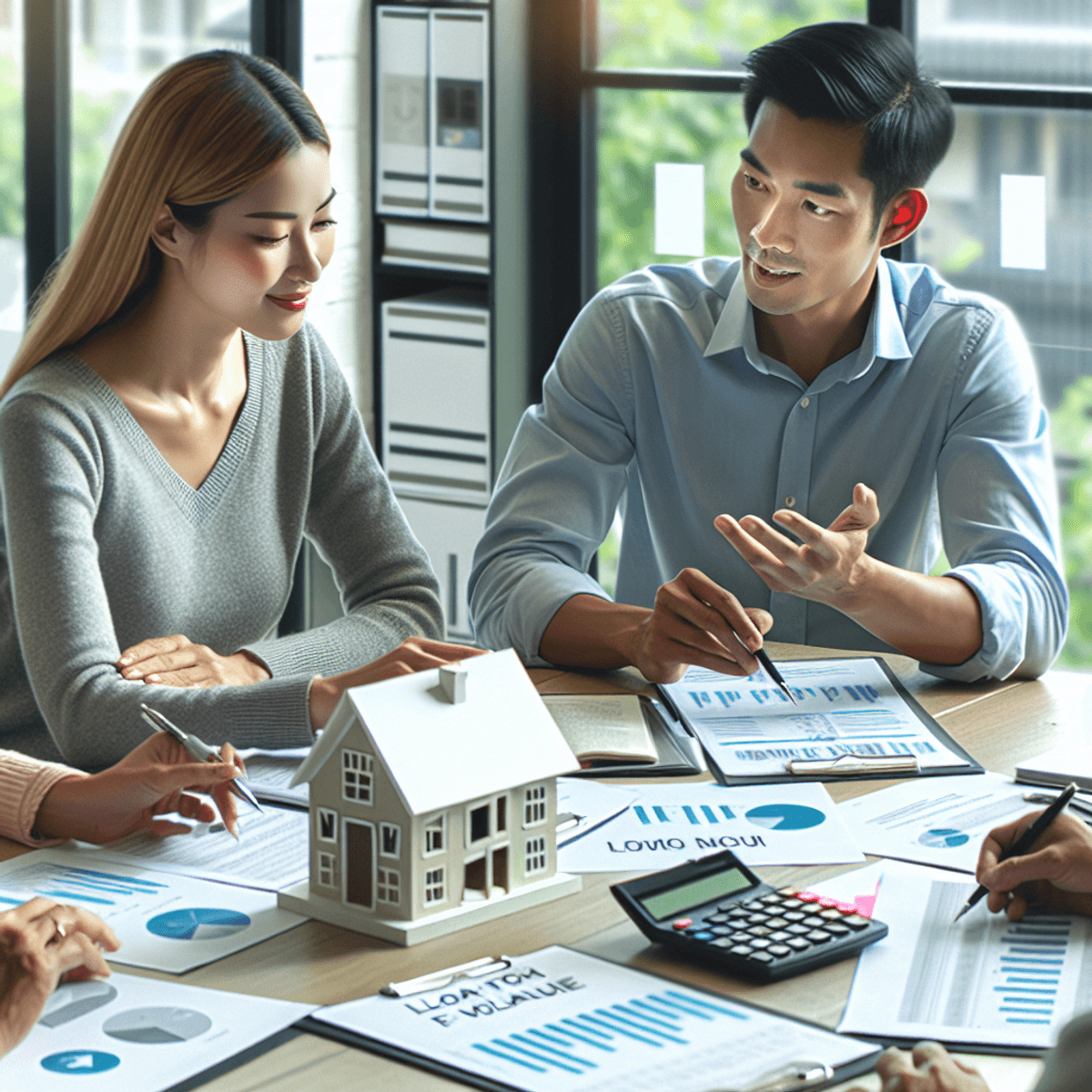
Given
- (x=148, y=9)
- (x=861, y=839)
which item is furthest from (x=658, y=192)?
(x=861, y=839)

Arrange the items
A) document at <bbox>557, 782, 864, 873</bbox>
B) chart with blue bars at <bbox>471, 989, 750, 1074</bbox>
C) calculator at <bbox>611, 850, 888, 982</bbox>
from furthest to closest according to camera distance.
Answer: document at <bbox>557, 782, 864, 873</bbox> → calculator at <bbox>611, 850, 888, 982</bbox> → chart with blue bars at <bbox>471, 989, 750, 1074</bbox>

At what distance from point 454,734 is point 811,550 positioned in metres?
0.65

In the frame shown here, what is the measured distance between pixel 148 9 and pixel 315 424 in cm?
170

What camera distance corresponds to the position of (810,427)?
2168 mm

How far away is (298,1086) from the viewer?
3.25ft

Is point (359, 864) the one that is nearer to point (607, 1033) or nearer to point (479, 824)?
point (479, 824)

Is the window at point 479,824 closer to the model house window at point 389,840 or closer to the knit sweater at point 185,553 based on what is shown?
the model house window at point 389,840

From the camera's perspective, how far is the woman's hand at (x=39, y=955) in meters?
1.05

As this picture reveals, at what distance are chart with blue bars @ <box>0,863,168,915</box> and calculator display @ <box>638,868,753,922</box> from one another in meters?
0.39

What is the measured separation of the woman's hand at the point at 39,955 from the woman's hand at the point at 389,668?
17.2 inches

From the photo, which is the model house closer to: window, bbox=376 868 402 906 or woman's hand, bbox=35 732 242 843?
window, bbox=376 868 402 906

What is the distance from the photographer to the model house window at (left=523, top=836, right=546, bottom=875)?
1268 mm

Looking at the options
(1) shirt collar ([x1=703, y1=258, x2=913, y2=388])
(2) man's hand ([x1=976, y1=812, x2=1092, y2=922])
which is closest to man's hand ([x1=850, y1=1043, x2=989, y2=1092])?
(2) man's hand ([x1=976, y1=812, x2=1092, y2=922])

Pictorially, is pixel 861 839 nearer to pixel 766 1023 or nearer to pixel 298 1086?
pixel 766 1023
